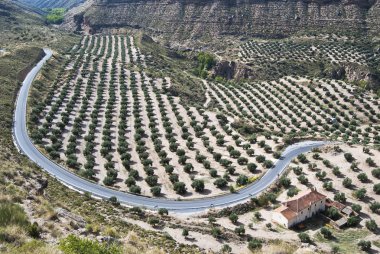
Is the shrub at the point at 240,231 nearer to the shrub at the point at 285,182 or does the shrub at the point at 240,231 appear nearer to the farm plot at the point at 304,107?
the shrub at the point at 285,182

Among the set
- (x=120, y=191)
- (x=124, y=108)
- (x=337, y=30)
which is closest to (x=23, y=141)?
(x=120, y=191)

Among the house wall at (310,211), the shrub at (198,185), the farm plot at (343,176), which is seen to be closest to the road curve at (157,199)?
the shrub at (198,185)

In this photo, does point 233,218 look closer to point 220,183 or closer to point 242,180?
point 220,183

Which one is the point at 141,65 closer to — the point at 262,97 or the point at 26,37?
the point at 262,97

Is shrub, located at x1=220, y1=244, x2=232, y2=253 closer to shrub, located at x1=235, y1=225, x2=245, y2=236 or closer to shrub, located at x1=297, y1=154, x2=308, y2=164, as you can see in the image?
shrub, located at x1=235, y1=225, x2=245, y2=236

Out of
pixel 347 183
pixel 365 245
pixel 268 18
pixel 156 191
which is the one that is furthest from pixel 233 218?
pixel 268 18

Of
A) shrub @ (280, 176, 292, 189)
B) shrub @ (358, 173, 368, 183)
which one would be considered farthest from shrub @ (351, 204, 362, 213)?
shrub @ (280, 176, 292, 189)
